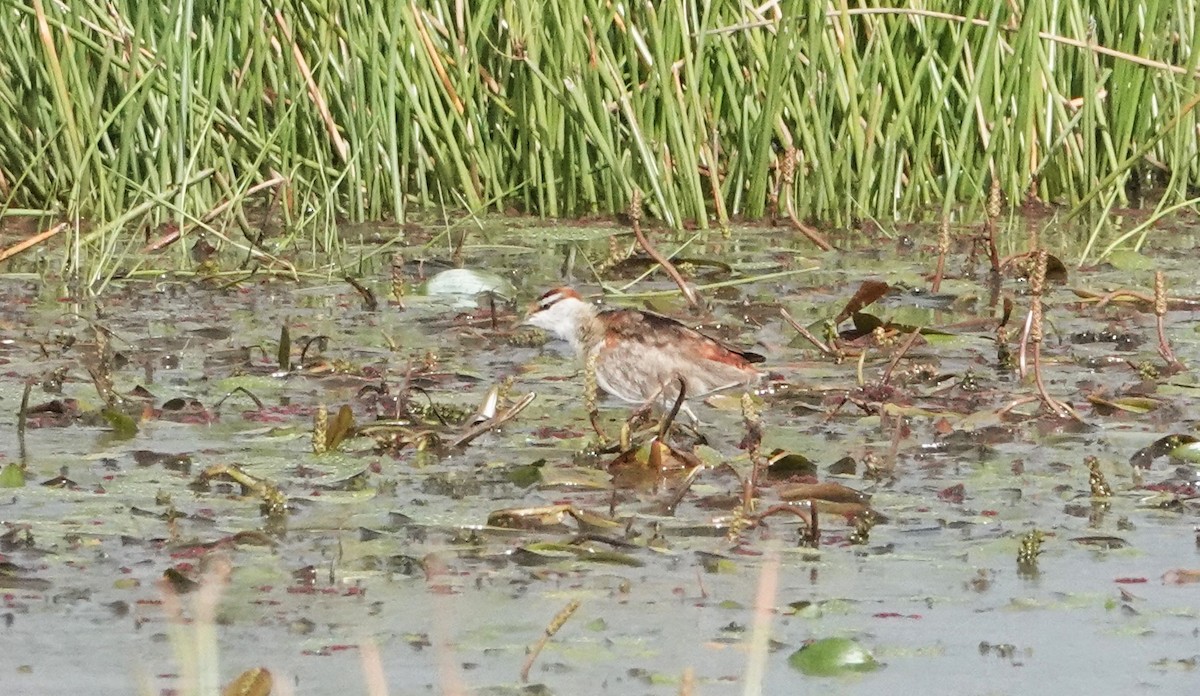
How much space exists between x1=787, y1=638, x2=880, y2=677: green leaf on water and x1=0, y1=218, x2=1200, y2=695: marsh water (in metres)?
0.02

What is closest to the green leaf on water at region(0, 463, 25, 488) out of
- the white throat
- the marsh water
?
the marsh water

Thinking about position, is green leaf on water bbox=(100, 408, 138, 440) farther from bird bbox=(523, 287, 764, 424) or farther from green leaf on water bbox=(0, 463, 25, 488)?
bird bbox=(523, 287, 764, 424)

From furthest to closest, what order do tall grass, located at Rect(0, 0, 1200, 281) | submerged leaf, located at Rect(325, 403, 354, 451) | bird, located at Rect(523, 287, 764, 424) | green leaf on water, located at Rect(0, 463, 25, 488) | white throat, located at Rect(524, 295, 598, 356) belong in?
tall grass, located at Rect(0, 0, 1200, 281) < white throat, located at Rect(524, 295, 598, 356) < bird, located at Rect(523, 287, 764, 424) < submerged leaf, located at Rect(325, 403, 354, 451) < green leaf on water, located at Rect(0, 463, 25, 488)

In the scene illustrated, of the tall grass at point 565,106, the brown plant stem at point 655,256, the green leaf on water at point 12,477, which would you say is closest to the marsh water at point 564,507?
the green leaf on water at point 12,477

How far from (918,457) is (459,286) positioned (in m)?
2.80

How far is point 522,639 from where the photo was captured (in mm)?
3660

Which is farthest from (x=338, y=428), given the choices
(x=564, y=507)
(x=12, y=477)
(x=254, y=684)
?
(x=254, y=684)

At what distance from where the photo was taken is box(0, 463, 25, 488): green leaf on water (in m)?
4.71

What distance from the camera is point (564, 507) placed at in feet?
14.3

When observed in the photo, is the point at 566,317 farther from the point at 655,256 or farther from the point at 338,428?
the point at 338,428

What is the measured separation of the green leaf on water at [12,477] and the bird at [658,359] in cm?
155

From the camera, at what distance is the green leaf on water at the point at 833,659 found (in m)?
3.51

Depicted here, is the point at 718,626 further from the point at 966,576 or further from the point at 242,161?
the point at 242,161

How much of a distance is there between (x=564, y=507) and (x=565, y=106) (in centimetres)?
416
